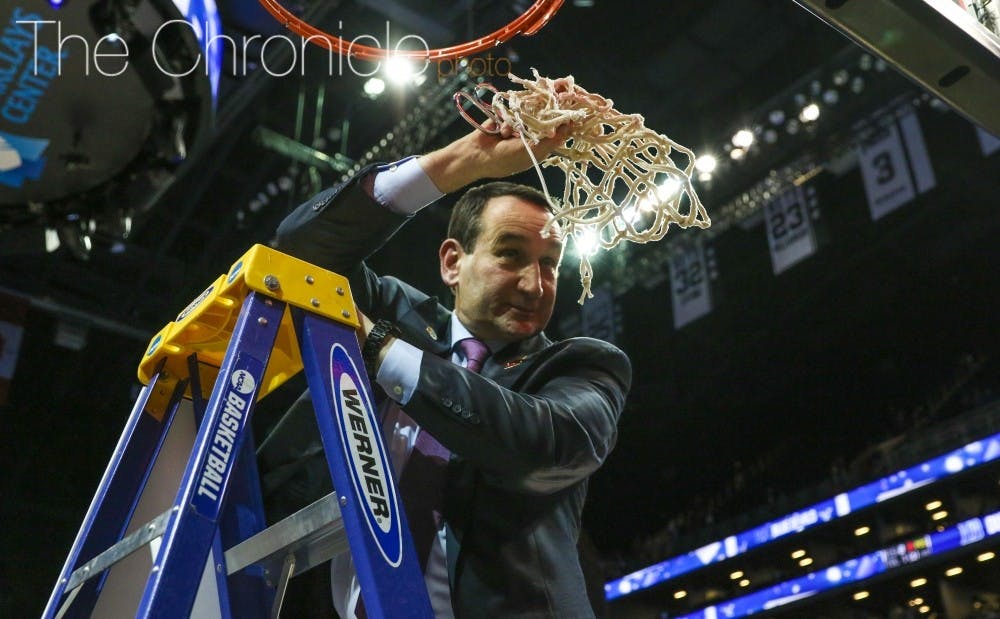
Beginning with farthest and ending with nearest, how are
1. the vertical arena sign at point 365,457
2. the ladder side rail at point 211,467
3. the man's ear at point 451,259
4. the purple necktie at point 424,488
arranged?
1. the man's ear at point 451,259
2. the purple necktie at point 424,488
3. the vertical arena sign at point 365,457
4. the ladder side rail at point 211,467

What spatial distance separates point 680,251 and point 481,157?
26.0 feet

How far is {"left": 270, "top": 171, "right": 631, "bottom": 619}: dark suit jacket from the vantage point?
4.63 ft

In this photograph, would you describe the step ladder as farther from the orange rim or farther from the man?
the orange rim

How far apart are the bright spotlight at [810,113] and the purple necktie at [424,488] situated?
721 cm

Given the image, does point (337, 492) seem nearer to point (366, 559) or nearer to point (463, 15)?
point (366, 559)

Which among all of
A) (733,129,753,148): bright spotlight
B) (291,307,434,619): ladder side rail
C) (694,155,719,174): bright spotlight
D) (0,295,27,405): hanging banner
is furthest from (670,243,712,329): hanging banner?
(291,307,434,619): ladder side rail

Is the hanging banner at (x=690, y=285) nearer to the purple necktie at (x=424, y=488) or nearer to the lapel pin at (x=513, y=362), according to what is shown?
the lapel pin at (x=513, y=362)

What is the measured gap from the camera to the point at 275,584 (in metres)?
1.52

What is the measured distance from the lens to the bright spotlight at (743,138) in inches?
323

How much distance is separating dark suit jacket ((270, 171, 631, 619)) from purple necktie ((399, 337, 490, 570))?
3cm

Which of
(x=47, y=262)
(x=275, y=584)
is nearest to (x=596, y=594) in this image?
(x=275, y=584)

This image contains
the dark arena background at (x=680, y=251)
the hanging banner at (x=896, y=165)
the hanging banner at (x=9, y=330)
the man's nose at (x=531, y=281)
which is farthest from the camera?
the hanging banner at (x=896, y=165)

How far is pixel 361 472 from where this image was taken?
4.29 ft

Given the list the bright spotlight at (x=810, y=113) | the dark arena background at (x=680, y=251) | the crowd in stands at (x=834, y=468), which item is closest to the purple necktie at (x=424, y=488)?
the dark arena background at (x=680, y=251)
